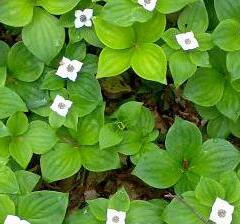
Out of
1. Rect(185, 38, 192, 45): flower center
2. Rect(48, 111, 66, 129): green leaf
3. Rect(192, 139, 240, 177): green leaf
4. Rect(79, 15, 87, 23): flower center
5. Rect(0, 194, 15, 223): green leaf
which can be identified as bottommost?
Rect(0, 194, 15, 223): green leaf

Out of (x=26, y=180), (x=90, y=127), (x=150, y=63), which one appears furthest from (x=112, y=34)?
(x=26, y=180)

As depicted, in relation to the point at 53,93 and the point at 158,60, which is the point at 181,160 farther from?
the point at 53,93

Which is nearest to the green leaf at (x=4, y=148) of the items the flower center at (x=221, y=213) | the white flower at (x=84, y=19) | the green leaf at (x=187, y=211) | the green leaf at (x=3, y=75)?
the green leaf at (x=3, y=75)

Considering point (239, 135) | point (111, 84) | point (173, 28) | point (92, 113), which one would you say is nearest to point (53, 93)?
point (92, 113)

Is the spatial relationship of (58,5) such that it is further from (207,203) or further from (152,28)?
(207,203)

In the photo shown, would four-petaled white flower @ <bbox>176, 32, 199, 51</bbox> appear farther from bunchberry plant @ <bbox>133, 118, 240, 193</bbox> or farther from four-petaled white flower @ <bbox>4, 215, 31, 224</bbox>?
four-petaled white flower @ <bbox>4, 215, 31, 224</bbox>

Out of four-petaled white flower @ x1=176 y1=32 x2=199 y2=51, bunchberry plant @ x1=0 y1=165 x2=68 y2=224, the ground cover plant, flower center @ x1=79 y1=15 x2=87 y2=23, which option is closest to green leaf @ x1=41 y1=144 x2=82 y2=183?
the ground cover plant

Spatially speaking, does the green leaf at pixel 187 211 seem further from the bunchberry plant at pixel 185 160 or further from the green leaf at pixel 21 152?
the green leaf at pixel 21 152
